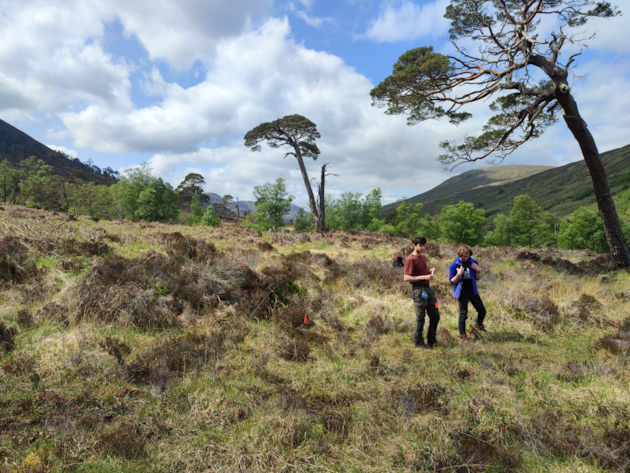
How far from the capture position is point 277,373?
448 centimetres

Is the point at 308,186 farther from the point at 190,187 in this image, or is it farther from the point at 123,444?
the point at 190,187

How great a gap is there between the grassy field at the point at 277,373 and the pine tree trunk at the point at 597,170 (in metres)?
2.68

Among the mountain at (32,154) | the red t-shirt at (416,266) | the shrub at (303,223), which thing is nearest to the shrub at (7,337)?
the red t-shirt at (416,266)

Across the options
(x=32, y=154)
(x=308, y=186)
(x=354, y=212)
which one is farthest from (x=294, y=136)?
(x=32, y=154)

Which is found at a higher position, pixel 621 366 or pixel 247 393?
pixel 247 393

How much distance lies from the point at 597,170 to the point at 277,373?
12130mm

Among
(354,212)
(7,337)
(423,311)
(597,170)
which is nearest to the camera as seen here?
(7,337)

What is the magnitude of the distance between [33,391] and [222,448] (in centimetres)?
259

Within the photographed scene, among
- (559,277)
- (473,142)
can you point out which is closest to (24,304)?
(559,277)

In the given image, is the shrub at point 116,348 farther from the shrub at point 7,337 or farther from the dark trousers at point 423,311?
the dark trousers at point 423,311

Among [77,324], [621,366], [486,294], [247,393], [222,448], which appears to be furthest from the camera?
[486,294]

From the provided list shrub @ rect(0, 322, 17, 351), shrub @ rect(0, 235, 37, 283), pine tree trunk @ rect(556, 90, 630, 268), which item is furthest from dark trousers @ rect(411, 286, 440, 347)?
pine tree trunk @ rect(556, 90, 630, 268)

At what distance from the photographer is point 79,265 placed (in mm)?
6910

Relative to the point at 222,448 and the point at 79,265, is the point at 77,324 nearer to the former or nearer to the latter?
the point at 79,265
